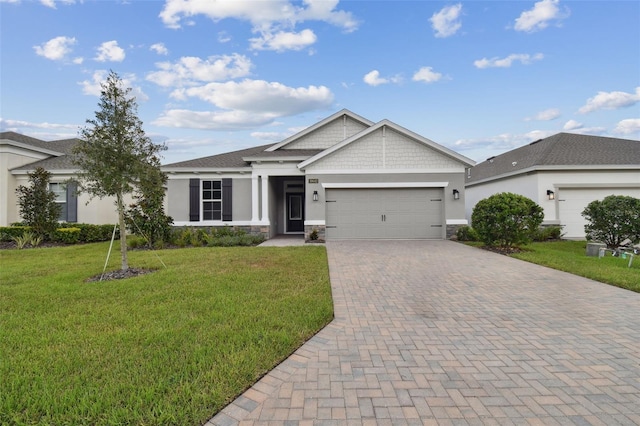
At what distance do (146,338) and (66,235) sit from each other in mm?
12814

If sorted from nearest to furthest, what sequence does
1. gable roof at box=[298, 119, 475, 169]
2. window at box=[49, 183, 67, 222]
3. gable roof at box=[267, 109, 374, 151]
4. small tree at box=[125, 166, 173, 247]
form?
small tree at box=[125, 166, 173, 247] → gable roof at box=[298, 119, 475, 169] → window at box=[49, 183, 67, 222] → gable roof at box=[267, 109, 374, 151]

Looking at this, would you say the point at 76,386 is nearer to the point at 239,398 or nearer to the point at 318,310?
the point at 239,398

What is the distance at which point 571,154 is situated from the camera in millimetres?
14883

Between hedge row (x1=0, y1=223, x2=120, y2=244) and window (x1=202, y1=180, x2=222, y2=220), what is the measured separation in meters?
4.42

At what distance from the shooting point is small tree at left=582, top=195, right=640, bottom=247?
377 inches

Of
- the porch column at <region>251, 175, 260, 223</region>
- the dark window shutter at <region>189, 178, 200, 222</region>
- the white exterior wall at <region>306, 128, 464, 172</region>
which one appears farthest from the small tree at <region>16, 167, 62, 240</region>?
the white exterior wall at <region>306, 128, 464, 172</region>

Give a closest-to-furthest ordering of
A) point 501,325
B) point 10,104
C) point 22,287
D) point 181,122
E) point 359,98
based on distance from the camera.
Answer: point 501,325
point 22,287
point 10,104
point 359,98
point 181,122

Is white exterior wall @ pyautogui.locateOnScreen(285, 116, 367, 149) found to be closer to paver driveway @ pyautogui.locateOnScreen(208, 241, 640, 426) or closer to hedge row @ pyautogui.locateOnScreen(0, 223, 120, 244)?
hedge row @ pyautogui.locateOnScreen(0, 223, 120, 244)

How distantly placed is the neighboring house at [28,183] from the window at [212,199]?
16.4ft

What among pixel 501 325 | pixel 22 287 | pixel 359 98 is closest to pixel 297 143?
pixel 359 98

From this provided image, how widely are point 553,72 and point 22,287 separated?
1851cm

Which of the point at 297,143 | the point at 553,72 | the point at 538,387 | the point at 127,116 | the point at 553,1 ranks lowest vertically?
the point at 538,387

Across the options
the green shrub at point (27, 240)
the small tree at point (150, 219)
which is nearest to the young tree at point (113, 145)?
the small tree at point (150, 219)

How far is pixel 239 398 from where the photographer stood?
2.56 meters
